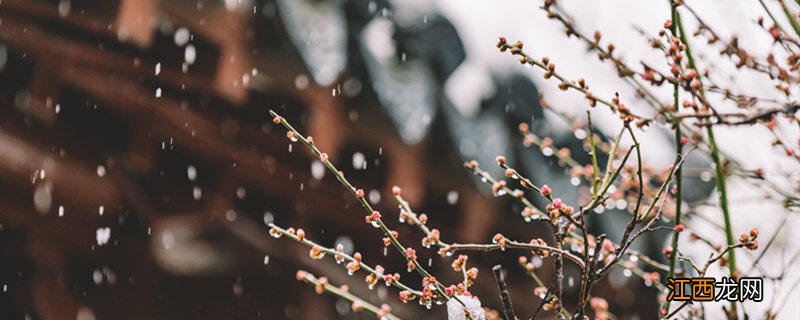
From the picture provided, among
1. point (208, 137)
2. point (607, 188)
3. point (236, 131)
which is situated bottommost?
point (208, 137)

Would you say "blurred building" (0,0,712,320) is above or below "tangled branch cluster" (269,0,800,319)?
below

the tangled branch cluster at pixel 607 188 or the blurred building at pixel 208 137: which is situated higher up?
the tangled branch cluster at pixel 607 188

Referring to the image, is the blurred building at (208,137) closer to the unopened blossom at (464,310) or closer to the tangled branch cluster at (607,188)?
the tangled branch cluster at (607,188)

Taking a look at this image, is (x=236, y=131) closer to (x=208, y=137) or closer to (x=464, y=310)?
(x=208, y=137)

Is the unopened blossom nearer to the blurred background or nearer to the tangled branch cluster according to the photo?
the tangled branch cluster

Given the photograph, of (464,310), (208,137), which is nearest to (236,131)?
(208,137)

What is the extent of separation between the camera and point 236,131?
322 centimetres

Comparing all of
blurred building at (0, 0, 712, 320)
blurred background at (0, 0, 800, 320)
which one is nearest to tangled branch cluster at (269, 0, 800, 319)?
blurred background at (0, 0, 800, 320)

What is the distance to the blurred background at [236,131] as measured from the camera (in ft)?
9.28

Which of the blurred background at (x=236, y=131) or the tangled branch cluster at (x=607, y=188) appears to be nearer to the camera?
the tangled branch cluster at (x=607, y=188)

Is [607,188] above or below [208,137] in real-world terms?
above

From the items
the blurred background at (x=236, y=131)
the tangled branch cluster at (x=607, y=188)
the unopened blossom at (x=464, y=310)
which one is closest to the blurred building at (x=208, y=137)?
the blurred background at (x=236, y=131)

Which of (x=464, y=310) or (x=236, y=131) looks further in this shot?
(x=236, y=131)

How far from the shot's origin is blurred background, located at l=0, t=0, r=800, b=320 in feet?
9.28
